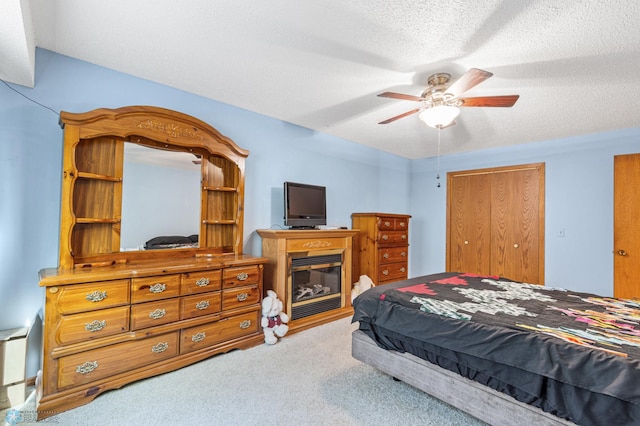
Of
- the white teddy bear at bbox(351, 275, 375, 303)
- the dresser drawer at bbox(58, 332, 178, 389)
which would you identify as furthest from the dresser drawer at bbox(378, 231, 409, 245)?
the dresser drawer at bbox(58, 332, 178, 389)

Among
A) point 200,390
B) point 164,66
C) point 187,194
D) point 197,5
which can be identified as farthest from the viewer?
point 187,194

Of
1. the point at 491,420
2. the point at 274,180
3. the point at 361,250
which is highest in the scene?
the point at 274,180

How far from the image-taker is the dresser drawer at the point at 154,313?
214 cm

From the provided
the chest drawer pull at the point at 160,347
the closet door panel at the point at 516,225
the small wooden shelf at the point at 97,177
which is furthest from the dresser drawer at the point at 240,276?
the closet door panel at the point at 516,225

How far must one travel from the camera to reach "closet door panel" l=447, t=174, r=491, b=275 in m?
4.74

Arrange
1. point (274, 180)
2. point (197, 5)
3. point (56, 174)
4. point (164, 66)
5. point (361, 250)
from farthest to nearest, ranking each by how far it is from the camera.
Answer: point (361, 250)
point (274, 180)
point (164, 66)
point (56, 174)
point (197, 5)

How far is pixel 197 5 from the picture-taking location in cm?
169

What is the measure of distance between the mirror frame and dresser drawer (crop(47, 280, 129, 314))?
1.18 feet

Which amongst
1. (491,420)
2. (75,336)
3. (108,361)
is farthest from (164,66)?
(491,420)

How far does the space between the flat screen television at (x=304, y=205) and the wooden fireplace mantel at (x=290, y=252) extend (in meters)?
0.26

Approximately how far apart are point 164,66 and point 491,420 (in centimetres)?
330

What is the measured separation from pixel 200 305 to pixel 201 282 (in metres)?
0.19

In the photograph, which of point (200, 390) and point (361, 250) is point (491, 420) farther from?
point (361, 250)

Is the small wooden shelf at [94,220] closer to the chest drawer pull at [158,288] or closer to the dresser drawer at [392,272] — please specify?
the chest drawer pull at [158,288]
